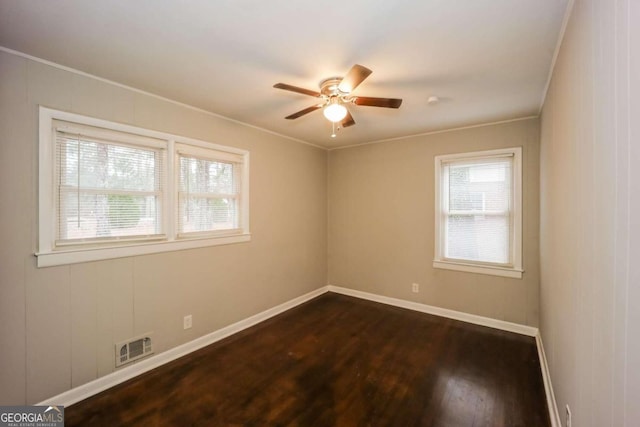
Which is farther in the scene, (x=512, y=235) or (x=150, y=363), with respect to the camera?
(x=512, y=235)

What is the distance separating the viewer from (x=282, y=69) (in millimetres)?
2043

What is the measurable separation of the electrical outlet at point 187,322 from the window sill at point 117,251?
0.71 meters

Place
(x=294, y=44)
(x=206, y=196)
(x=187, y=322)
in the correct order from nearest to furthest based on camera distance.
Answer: (x=294, y=44) < (x=187, y=322) < (x=206, y=196)

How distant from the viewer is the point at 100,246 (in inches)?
87.5

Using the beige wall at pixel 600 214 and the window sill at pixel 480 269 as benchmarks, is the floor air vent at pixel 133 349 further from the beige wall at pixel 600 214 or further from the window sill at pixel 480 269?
the window sill at pixel 480 269

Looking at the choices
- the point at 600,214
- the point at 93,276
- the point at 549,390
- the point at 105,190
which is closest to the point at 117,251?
the point at 93,276

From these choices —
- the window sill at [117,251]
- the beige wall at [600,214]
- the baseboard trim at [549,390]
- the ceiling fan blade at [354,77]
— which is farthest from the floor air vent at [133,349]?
the baseboard trim at [549,390]

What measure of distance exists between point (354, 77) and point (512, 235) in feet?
9.12

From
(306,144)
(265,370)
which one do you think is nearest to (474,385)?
(265,370)

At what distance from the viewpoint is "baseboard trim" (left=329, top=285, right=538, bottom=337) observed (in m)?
3.18

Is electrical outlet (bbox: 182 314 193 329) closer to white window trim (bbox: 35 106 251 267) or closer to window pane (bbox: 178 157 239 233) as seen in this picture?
white window trim (bbox: 35 106 251 267)

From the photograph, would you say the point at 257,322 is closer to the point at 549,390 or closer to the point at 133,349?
the point at 133,349

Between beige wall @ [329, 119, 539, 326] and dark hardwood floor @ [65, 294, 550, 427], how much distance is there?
44cm

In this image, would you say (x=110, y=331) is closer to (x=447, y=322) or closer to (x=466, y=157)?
(x=447, y=322)
